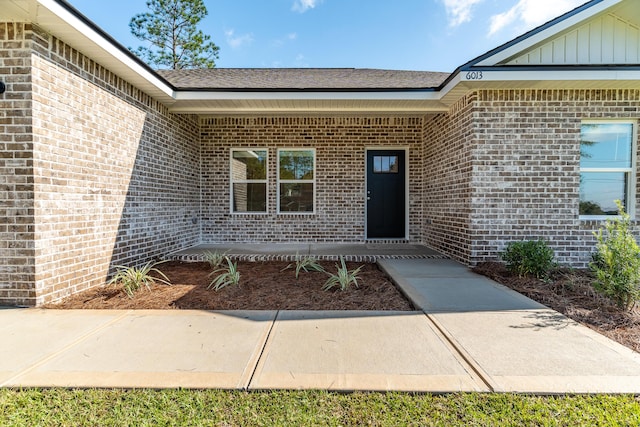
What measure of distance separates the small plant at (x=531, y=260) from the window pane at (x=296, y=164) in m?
4.83

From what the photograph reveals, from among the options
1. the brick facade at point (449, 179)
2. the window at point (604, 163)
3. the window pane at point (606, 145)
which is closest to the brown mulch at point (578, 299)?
the brick facade at point (449, 179)

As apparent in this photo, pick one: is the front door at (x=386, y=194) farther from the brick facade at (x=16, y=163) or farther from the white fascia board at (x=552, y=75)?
the brick facade at (x=16, y=163)

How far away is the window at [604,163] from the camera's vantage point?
555cm

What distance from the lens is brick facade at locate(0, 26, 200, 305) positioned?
3.50 metres

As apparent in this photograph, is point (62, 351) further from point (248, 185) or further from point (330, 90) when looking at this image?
point (248, 185)

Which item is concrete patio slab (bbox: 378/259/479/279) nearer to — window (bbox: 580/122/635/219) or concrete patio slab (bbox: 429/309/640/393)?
concrete patio slab (bbox: 429/309/640/393)

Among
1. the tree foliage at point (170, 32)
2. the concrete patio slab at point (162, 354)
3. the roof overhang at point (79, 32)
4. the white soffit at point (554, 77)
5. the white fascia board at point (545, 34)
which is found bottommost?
the concrete patio slab at point (162, 354)

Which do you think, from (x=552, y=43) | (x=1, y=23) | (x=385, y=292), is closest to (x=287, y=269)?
(x=385, y=292)

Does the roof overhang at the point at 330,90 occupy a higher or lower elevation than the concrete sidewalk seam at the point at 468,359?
higher

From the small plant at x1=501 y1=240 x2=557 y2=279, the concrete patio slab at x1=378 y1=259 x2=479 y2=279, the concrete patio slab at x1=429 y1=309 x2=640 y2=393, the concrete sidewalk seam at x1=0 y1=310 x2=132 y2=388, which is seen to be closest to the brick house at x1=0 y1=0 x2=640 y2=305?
the concrete patio slab at x1=378 y1=259 x2=479 y2=279

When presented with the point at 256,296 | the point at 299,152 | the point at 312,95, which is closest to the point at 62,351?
the point at 256,296

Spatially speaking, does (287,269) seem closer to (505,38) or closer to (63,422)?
(63,422)

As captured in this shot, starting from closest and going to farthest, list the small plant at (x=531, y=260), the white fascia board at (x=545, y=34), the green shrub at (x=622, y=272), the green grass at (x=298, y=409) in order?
the green grass at (x=298, y=409) → the green shrub at (x=622, y=272) → the small plant at (x=531, y=260) → the white fascia board at (x=545, y=34)

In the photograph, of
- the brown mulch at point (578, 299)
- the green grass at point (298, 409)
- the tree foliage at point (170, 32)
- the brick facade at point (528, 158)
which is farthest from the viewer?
the tree foliage at point (170, 32)
